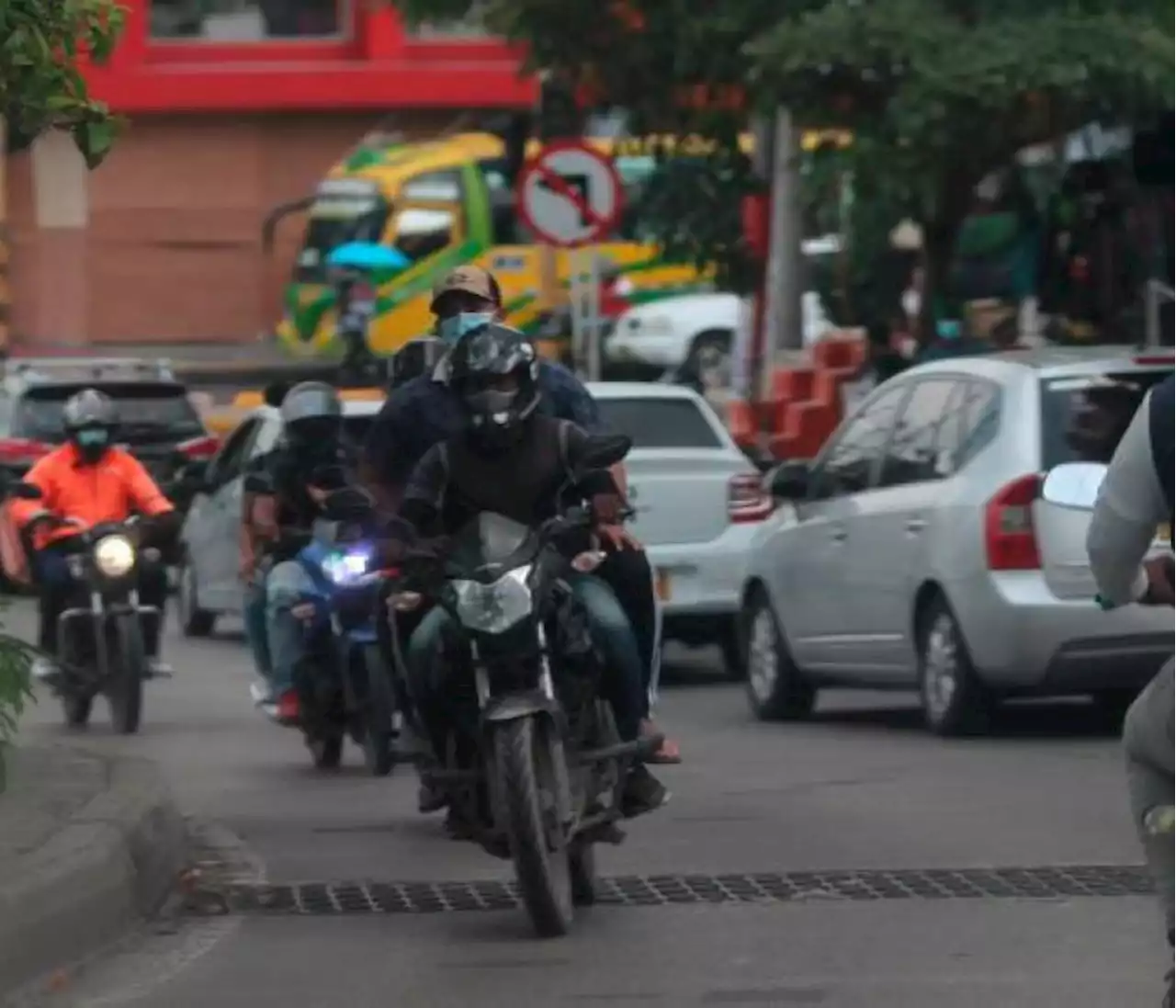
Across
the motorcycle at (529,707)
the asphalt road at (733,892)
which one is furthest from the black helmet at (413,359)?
the motorcycle at (529,707)

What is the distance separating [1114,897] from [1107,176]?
13.5m

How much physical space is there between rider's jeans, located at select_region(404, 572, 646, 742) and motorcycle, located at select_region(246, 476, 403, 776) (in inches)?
137

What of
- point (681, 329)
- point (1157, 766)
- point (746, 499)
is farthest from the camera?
point (681, 329)

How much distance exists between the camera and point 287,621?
15141 millimetres

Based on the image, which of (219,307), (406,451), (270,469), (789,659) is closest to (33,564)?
(270,469)

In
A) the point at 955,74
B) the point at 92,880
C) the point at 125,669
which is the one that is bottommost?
the point at 125,669

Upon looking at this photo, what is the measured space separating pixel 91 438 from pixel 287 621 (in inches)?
110

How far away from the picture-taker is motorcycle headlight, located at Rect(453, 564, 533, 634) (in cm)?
995

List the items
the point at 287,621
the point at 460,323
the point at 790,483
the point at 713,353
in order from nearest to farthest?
the point at 460,323 → the point at 287,621 → the point at 790,483 → the point at 713,353

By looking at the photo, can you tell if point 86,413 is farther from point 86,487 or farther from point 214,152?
point 214,152

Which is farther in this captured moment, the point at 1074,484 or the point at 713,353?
the point at 713,353

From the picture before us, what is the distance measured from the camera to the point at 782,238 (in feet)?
95.7

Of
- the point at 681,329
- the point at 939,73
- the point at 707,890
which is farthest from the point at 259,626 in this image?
the point at 681,329

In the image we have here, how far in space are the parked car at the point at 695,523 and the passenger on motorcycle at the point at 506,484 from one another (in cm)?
852
